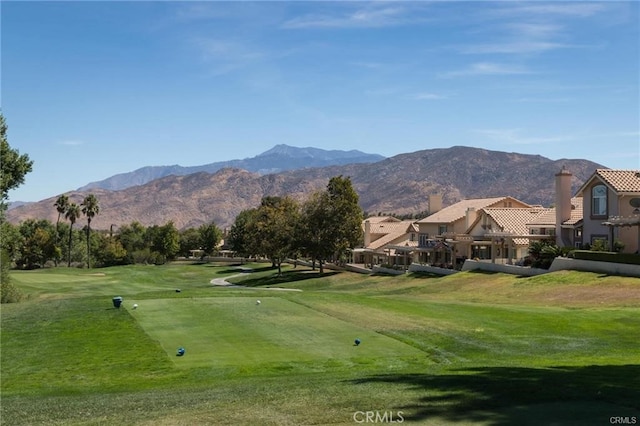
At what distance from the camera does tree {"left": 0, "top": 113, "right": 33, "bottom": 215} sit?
4225 cm

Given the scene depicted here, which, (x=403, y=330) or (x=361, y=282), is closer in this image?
(x=403, y=330)

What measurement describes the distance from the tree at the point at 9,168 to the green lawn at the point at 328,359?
9.98 m

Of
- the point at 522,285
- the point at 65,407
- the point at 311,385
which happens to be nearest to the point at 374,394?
the point at 311,385

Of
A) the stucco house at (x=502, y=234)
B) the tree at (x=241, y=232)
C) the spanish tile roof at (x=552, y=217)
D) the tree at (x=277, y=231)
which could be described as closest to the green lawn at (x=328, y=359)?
the spanish tile roof at (x=552, y=217)

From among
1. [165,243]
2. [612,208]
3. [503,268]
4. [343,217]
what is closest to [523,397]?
[612,208]

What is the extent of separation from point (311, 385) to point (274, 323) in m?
13.8

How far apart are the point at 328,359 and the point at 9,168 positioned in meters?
30.8

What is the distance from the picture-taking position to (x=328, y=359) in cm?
2181

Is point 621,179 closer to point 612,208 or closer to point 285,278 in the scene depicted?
point 612,208

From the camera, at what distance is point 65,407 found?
14969 millimetres

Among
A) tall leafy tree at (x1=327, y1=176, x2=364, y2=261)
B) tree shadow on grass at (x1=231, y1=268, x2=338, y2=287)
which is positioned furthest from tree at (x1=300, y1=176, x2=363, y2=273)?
tree shadow on grass at (x1=231, y1=268, x2=338, y2=287)

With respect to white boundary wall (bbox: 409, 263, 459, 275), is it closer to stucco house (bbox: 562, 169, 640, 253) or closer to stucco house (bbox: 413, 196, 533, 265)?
stucco house (bbox: 413, 196, 533, 265)

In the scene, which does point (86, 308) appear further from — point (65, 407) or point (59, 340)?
point (65, 407)

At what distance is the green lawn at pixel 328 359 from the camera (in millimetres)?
11672
